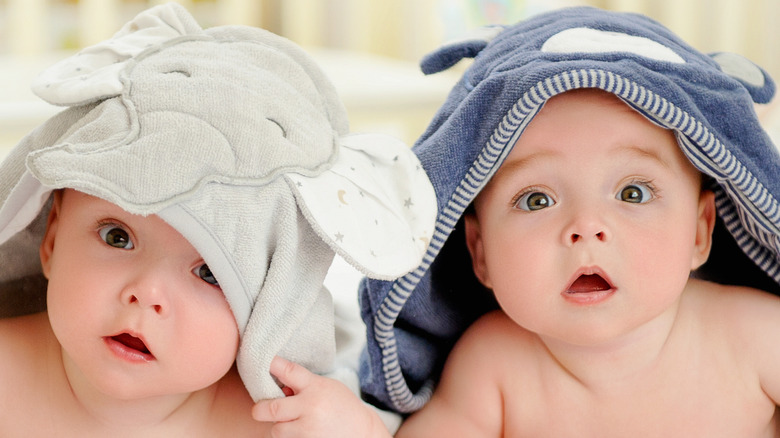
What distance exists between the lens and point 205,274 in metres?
0.77

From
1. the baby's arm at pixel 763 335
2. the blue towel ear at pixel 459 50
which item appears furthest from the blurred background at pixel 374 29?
the baby's arm at pixel 763 335

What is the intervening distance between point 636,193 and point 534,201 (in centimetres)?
10

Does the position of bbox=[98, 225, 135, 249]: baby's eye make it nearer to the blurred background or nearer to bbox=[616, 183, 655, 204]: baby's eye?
bbox=[616, 183, 655, 204]: baby's eye

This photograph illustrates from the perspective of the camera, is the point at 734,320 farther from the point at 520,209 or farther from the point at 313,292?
the point at 313,292

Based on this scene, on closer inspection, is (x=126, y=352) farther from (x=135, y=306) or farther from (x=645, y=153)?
(x=645, y=153)

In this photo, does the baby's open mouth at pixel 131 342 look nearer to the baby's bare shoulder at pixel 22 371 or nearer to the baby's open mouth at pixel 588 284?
the baby's bare shoulder at pixel 22 371

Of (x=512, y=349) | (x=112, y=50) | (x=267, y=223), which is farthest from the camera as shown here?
(x=512, y=349)

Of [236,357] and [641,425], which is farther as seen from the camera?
[641,425]

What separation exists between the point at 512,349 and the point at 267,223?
35 centimetres

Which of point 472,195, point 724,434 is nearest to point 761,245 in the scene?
point 724,434

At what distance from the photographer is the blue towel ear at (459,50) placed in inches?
38.9

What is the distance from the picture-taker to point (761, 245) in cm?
93

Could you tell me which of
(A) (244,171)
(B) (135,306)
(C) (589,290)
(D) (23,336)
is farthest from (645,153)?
(D) (23,336)

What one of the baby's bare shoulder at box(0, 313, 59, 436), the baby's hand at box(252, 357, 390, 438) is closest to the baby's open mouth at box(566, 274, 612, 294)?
the baby's hand at box(252, 357, 390, 438)
